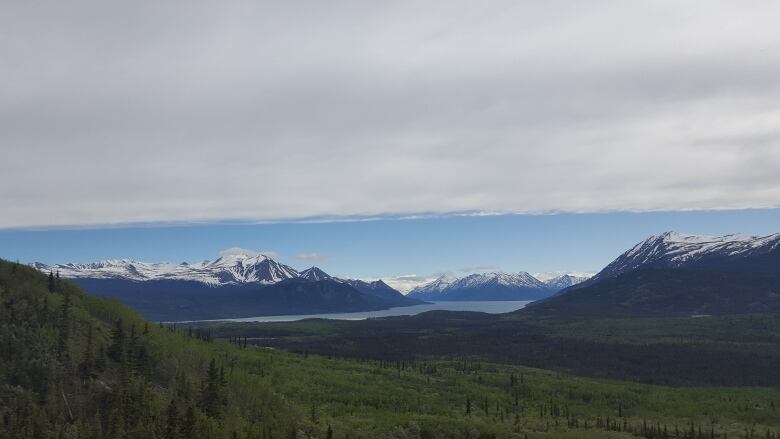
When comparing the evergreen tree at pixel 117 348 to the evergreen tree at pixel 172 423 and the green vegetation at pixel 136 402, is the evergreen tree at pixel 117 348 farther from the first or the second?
the evergreen tree at pixel 172 423

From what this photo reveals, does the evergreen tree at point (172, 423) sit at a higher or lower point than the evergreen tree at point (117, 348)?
lower

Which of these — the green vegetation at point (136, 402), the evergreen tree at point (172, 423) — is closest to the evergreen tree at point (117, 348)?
the green vegetation at point (136, 402)

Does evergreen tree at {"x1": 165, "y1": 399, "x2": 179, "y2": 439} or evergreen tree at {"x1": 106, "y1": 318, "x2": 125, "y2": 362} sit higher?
evergreen tree at {"x1": 106, "y1": 318, "x2": 125, "y2": 362}

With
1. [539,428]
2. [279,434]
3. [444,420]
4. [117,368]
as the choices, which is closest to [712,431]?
[539,428]

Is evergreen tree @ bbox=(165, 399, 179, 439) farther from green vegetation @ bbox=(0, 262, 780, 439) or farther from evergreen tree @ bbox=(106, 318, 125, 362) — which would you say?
evergreen tree @ bbox=(106, 318, 125, 362)

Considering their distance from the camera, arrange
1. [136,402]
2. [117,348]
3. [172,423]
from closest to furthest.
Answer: [172,423]
[136,402]
[117,348]

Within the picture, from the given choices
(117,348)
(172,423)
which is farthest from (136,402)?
(117,348)

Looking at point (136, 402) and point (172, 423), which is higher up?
point (136, 402)

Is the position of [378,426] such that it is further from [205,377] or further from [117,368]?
[117,368]

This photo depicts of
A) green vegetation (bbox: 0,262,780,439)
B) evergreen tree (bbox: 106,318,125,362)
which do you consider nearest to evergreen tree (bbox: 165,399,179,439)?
green vegetation (bbox: 0,262,780,439)

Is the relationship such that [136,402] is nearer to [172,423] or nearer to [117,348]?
[172,423]

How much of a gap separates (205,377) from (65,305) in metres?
45.3

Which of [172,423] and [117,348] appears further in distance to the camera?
[117,348]

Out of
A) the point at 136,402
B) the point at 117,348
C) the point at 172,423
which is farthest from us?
the point at 117,348
